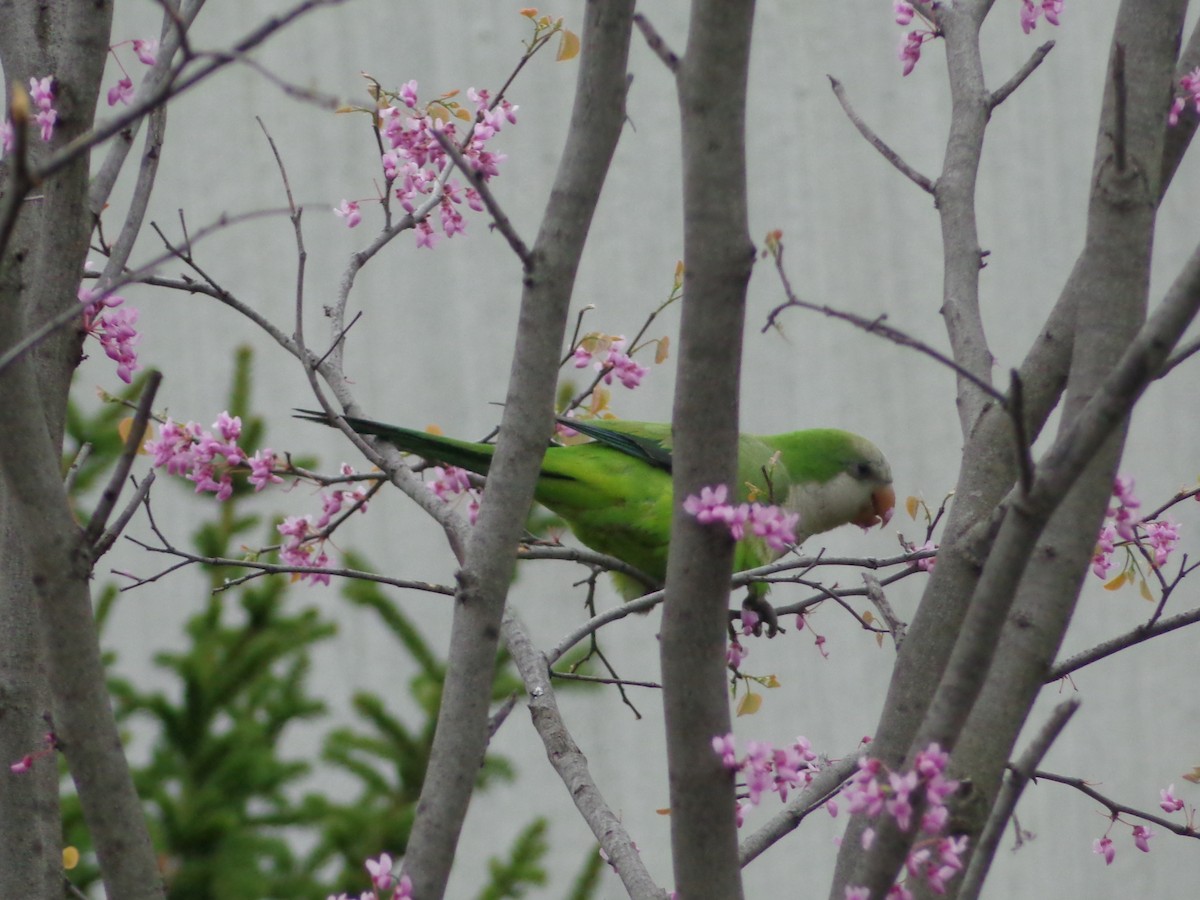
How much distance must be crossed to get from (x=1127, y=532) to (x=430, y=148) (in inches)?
50.4

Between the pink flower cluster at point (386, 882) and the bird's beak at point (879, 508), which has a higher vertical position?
the bird's beak at point (879, 508)

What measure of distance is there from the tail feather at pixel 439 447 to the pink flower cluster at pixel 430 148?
356 millimetres

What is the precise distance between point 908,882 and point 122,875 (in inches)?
26.3

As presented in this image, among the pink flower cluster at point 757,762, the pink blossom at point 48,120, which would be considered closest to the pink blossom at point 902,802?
the pink flower cluster at point 757,762

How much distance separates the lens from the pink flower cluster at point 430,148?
6.61 ft

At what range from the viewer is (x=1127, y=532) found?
124cm

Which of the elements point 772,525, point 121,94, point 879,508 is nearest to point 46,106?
point 121,94

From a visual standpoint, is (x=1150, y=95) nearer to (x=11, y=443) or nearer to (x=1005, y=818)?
(x=1005, y=818)

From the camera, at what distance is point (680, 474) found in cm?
99

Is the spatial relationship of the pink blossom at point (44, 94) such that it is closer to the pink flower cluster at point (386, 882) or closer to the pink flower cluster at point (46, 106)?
the pink flower cluster at point (46, 106)

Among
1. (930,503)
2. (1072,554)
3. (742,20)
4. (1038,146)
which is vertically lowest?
(1072,554)

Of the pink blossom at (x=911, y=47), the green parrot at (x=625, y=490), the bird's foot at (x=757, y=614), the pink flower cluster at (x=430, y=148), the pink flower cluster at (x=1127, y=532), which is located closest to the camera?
the pink flower cluster at (x=1127, y=532)

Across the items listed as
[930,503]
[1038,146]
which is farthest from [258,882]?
[1038,146]

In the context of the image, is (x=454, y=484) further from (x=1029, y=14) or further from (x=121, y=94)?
(x=1029, y=14)
